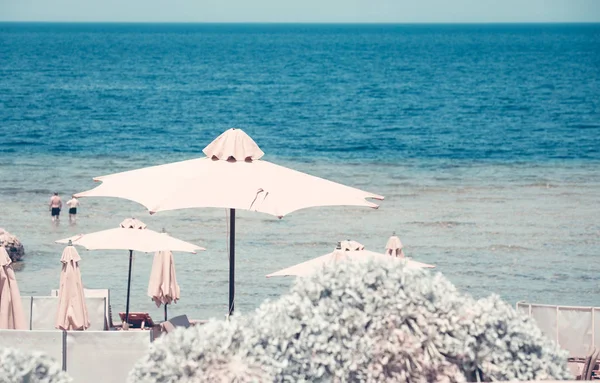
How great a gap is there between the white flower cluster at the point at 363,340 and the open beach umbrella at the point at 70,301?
599cm

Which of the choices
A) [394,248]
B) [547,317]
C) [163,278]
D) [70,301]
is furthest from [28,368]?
[163,278]

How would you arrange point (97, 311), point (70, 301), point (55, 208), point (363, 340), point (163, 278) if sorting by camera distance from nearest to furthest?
point (363, 340) < point (70, 301) < point (97, 311) < point (163, 278) < point (55, 208)

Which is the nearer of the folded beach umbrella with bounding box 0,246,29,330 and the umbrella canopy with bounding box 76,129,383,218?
the umbrella canopy with bounding box 76,129,383,218

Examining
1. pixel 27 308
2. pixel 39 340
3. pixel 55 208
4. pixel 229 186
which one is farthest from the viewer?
pixel 55 208

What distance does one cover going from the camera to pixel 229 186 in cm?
876

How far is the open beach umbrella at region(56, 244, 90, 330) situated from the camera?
11023 mm

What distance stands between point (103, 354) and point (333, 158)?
1420 inches

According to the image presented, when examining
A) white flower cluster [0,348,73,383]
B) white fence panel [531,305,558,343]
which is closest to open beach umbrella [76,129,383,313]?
white fence panel [531,305,558,343]

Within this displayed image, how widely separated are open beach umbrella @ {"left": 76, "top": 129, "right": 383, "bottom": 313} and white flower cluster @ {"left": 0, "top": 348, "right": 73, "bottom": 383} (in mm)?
3406

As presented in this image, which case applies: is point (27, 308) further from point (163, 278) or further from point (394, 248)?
point (394, 248)

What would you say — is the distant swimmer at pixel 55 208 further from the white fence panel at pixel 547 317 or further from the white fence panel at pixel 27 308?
the white fence panel at pixel 547 317

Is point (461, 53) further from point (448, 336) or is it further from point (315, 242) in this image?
point (448, 336)

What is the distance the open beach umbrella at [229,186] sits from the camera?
8.59 meters

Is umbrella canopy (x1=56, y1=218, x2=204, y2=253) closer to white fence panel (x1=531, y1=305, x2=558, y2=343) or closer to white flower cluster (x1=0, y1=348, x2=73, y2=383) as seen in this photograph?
white fence panel (x1=531, y1=305, x2=558, y2=343)
